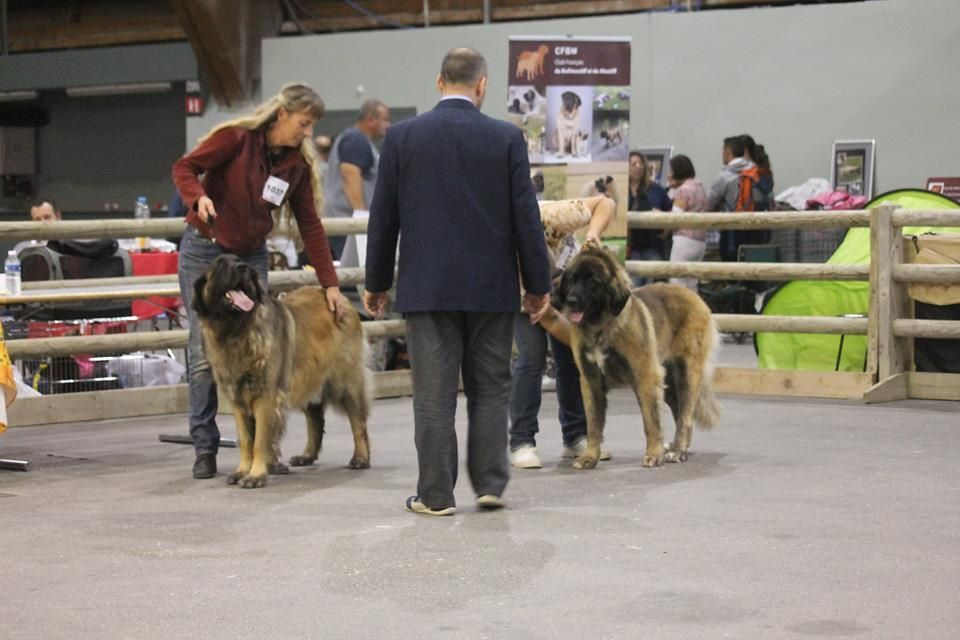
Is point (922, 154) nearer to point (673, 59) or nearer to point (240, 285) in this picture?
point (673, 59)

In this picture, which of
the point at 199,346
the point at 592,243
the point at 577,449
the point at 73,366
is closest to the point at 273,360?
the point at 199,346

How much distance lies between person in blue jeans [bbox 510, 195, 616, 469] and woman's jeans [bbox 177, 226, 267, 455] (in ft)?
4.35

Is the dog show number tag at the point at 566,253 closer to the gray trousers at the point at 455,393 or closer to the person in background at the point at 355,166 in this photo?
the gray trousers at the point at 455,393

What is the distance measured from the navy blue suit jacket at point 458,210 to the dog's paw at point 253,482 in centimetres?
126

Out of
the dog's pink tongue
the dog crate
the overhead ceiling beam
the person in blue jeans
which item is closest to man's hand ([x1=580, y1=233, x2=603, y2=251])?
the person in blue jeans

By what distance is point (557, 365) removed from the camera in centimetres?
690

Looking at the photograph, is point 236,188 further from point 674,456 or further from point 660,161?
point 660,161

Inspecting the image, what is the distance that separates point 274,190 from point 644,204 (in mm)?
6507

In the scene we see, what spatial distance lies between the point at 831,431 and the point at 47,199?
1634cm

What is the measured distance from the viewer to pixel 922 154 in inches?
546

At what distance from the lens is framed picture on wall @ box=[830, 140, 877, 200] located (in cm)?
1396

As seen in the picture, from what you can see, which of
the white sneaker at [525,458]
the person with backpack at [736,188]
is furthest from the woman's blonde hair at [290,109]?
the person with backpack at [736,188]

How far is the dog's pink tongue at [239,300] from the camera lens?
5766mm

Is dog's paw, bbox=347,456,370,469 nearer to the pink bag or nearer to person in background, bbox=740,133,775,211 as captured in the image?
person in background, bbox=740,133,775,211
